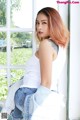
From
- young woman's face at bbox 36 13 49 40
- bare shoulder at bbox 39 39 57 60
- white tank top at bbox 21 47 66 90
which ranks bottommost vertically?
white tank top at bbox 21 47 66 90

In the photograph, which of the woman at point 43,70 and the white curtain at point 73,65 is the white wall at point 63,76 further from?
the woman at point 43,70

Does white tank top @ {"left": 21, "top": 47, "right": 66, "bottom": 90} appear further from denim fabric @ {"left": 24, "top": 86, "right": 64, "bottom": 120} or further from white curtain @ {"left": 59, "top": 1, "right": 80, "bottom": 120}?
white curtain @ {"left": 59, "top": 1, "right": 80, "bottom": 120}

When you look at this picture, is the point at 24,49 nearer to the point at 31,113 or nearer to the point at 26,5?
the point at 26,5

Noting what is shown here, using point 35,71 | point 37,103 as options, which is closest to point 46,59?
point 35,71

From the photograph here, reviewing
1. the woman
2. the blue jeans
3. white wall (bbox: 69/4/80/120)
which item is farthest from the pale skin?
white wall (bbox: 69/4/80/120)

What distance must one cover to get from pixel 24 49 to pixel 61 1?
1.57ft

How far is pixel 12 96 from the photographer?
208cm

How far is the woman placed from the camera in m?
1.83

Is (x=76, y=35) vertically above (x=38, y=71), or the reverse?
(x=76, y=35)

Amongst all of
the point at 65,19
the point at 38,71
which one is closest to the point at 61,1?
the point at 65,19

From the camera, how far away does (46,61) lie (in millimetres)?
1818

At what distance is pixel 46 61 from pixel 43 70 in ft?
0.19

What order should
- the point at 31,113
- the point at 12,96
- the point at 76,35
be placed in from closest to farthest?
the point at 31,113 < the point at 12,96 < the point at 76,35

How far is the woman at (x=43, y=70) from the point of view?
183cm
